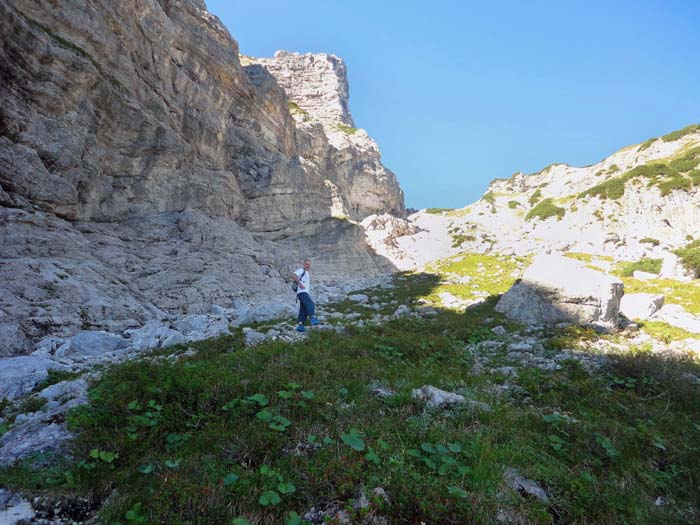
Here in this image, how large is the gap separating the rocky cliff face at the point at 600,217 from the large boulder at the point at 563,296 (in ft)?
92.9

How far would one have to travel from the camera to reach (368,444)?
152 inches

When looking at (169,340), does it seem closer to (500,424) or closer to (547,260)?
(500,424)

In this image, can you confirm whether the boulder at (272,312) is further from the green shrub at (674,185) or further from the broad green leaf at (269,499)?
the green shrub at (674,185)

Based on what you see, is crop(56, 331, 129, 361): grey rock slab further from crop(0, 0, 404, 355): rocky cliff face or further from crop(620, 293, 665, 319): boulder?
crop(620, 293, 665, 319): boulder

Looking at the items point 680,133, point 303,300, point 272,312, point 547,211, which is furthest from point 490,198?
point 303,300

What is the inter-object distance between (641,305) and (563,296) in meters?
3.71

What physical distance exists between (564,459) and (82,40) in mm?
31463

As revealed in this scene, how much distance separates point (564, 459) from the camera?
4.16 meters

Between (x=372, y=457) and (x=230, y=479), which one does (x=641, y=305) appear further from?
(x=230, y=479)

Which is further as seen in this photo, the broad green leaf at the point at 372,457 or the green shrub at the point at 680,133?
the green shrub at the point at 680,133

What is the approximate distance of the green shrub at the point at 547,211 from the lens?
65669mm

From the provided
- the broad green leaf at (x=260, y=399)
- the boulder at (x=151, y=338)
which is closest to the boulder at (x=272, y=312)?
the boulder at (x=151, y=338)

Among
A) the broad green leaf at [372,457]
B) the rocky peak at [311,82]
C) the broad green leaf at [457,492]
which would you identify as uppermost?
the rocky peak at [311,82]

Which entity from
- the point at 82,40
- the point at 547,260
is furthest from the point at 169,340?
the point at 82,40
